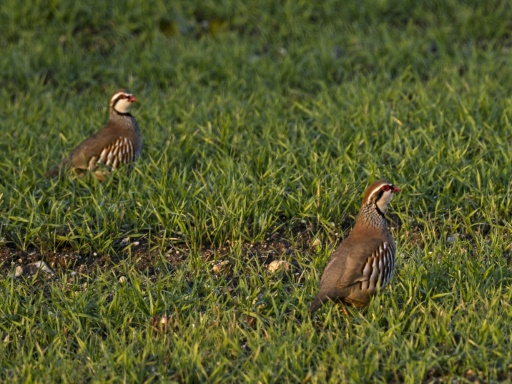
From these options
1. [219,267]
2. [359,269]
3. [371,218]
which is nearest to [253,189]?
[219,267]

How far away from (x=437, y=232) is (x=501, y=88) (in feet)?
7.51

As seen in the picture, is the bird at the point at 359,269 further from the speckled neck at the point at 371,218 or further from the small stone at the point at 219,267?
the small stone at the point at 219,267

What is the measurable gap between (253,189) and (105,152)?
1270mm

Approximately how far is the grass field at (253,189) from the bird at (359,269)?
0.09m

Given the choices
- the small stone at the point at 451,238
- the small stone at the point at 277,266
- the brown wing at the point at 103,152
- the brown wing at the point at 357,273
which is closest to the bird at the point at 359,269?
the brown wing at the point at 357,273

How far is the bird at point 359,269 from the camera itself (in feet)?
16.0

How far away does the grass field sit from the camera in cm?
460

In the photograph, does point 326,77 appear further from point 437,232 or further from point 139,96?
point 437,232

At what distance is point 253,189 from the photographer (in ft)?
20.8

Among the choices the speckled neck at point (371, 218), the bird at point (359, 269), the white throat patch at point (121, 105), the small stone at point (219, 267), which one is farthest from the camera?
the white throat patch at point (121, 105)

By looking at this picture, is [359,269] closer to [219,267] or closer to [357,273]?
[357,273]

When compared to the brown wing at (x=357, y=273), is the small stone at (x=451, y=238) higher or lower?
lower

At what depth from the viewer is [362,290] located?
4934 millimetres

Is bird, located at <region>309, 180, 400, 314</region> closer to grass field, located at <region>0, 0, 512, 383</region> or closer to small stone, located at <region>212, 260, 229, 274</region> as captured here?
grass field, located at <region>0, 0, 512, 383</region>
